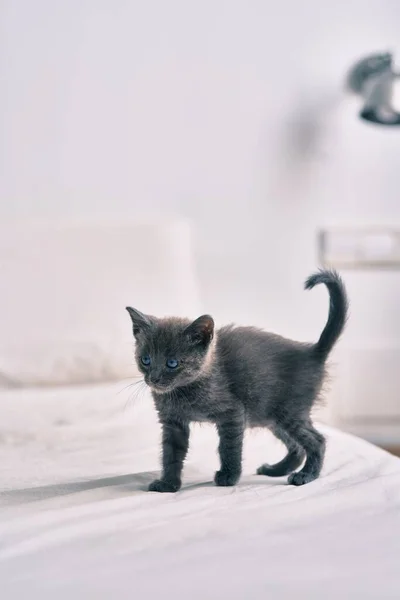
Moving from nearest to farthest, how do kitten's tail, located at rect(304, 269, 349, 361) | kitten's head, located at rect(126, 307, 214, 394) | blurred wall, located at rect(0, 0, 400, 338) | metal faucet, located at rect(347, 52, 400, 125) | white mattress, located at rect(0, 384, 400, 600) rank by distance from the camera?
white mattress, located at rect(0, 384, 400, 600), kitten's head, located at rect(126, 307, 214, 394), kitten's tail, located at rect(304, 269, 349, 361), metal faucet, located at rect(347, 52, 400, 125), blurred wall, located at rect(0, 0, 400, 338)

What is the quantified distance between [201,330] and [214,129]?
1.78 metres

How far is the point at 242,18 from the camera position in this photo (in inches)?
103

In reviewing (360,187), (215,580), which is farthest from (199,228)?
(215,580)

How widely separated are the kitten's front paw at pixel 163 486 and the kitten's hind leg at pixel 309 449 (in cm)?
19

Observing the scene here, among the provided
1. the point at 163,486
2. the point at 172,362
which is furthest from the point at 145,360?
the point at 163,486

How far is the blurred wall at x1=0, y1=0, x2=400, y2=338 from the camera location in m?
2.46

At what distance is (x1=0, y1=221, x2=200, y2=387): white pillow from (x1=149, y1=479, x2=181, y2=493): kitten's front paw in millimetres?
640

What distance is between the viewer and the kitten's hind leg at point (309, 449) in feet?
3.43

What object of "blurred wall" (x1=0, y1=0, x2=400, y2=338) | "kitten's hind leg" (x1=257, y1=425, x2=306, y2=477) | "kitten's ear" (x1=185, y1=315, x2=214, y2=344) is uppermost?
"blurred wall" (x1=0, y1=0, x2=400, y2=338)

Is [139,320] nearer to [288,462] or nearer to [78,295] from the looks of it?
[288,462]

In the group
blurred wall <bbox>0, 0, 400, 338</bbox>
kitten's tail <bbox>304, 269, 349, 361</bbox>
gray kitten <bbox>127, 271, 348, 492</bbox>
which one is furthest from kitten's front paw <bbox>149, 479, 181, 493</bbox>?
blurred wall <bbox>0, 0, 400, 338</bbox>

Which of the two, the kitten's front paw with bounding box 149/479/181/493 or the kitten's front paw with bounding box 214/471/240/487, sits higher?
the kitten's front paw with bounding box 214/471/240/487

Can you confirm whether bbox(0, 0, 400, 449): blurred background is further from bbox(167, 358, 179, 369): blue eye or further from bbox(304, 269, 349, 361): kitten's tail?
bbox(167, 358, 179, 369): blue eye

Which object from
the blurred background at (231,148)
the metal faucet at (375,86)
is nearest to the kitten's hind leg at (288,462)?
the blurred background at (231,148)
